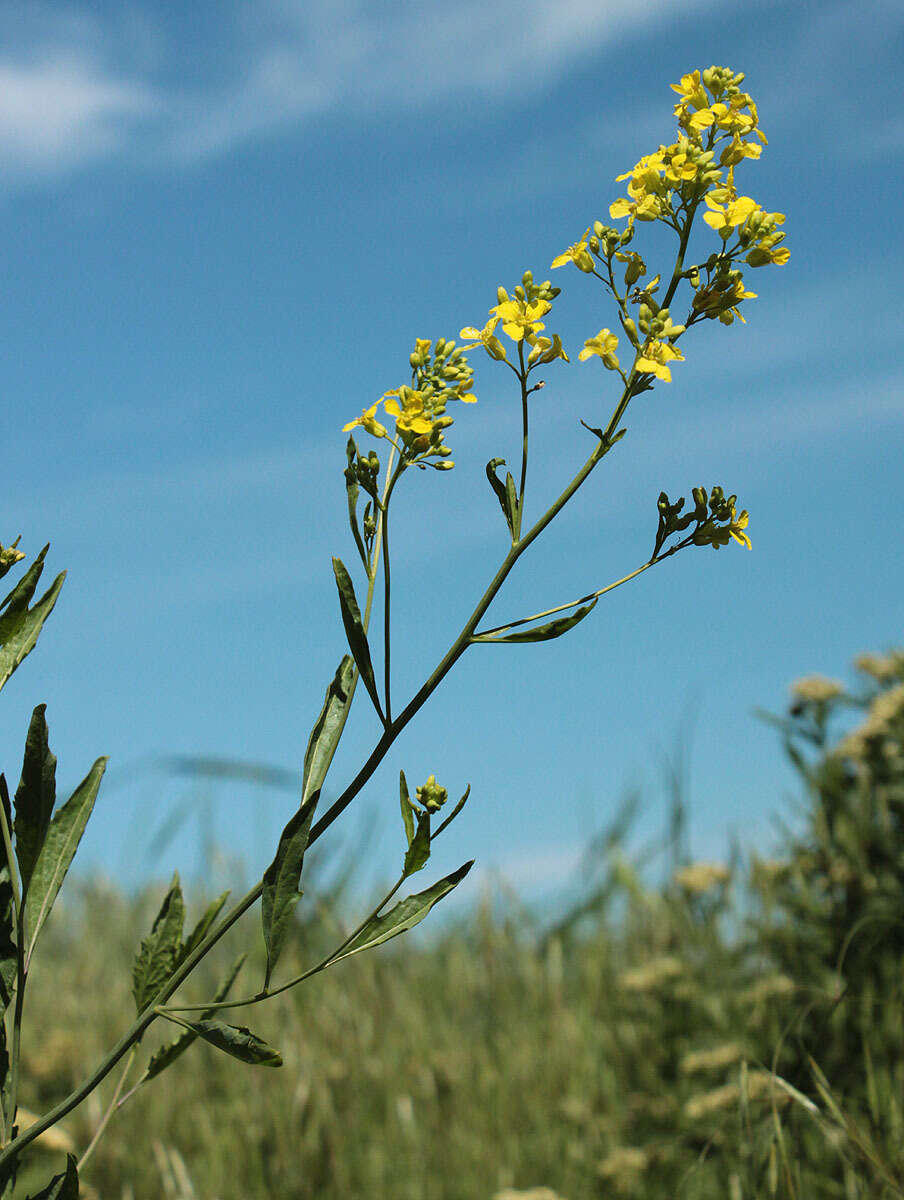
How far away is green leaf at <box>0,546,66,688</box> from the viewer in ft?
5.21

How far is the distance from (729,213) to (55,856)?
1293 millimetres

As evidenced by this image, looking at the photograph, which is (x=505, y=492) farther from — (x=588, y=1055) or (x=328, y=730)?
(x=588, y=1055)

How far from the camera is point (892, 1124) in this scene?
2.71 meters

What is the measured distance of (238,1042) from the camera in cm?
133

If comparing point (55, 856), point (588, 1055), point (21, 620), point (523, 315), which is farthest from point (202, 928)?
point (588, 1055)

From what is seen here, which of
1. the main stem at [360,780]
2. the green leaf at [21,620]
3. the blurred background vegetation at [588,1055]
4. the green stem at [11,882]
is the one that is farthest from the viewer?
the blurred background vegetation at [588,1055]

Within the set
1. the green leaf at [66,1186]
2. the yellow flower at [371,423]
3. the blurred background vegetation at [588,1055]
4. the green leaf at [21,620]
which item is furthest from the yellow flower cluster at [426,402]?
the blurred background vegetation at [588,1055]

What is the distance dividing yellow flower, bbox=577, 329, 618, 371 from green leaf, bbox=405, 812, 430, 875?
0.63 metres

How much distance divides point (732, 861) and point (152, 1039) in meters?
2.55

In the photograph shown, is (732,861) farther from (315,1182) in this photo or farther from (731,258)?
(731,258)

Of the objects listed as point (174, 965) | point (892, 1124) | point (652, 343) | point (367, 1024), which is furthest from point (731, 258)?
point (367, 1024)

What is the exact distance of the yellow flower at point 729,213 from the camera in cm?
152

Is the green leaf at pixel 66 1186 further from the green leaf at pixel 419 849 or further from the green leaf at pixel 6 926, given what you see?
the green leaf at pixel 419 849

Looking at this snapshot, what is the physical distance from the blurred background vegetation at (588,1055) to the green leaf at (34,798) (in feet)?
6.56
